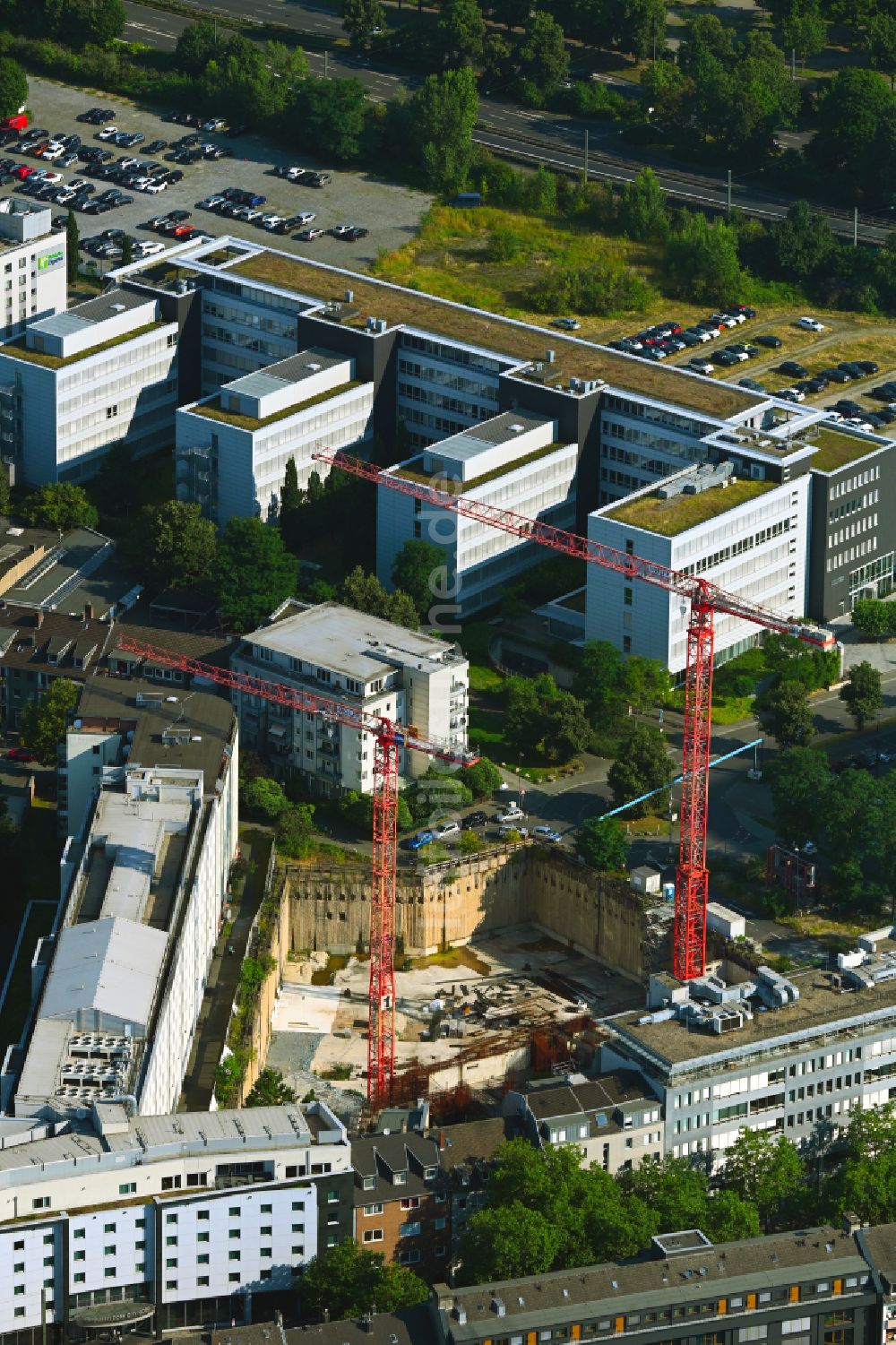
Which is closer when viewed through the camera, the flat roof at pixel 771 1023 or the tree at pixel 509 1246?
the tree at pixel 509 1246

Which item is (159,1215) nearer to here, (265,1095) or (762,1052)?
(265,1095)

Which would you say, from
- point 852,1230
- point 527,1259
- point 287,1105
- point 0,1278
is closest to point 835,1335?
point 852,1230

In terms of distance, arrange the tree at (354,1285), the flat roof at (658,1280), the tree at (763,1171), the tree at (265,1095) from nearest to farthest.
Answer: the flat roof at (658,1280)
the tree at (354,1285)
the tree at (763,1171)
the tree at (265,1095)

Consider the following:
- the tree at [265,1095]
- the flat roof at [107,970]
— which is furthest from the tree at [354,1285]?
the tree at [265,1095]

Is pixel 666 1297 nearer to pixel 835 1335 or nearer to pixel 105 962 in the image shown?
pixel 835 1335

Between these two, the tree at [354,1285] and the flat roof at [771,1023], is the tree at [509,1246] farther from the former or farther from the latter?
the flat roof at [771,1023]

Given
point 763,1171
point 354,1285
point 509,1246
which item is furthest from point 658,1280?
point 763,1171

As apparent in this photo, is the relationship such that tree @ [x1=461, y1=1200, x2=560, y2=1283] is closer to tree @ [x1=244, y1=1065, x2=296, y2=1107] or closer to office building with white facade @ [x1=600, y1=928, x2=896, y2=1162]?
office building with white facade @ [x1=600, y1=928, x2=896, y2=1162]

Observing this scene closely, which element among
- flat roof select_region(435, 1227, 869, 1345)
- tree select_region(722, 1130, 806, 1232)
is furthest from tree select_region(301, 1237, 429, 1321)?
tree select_region(722, 1130, 806, 1232)
